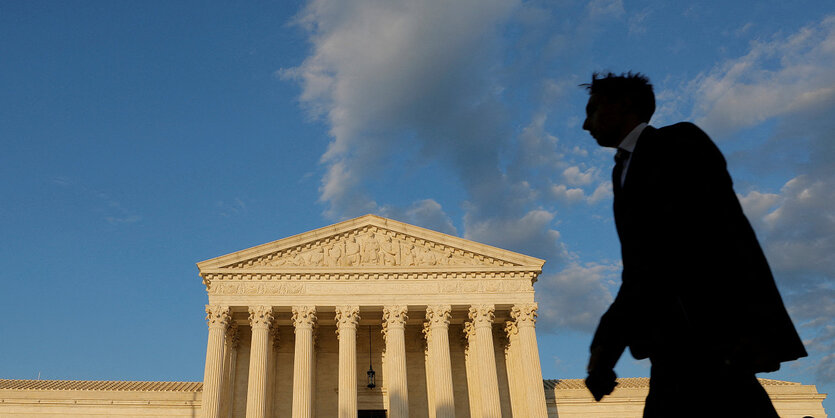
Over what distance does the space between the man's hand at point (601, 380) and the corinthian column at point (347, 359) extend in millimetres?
24949

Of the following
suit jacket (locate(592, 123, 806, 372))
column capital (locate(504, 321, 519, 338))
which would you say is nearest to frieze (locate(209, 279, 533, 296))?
column capital (locate(504, 321, 519, 338))

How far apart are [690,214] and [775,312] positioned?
1.61 feet

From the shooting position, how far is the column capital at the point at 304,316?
28578 millimetres

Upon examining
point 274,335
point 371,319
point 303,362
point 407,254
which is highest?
point 407,254

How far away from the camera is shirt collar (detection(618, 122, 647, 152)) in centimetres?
318

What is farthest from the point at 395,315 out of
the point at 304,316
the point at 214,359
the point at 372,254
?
the point at 214,359

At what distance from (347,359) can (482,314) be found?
645cm

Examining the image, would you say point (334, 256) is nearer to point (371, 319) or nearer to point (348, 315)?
point (348, 315)

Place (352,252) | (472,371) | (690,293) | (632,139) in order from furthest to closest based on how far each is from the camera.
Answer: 1. (472,371)
2. (352,252)
3. (632,139)
4. (690,293)

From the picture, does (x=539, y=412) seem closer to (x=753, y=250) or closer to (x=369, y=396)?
(x=369, y=396)

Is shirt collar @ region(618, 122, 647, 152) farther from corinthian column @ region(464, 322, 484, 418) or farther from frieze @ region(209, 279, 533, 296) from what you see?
frieze @ region(209, 279, 533, 296)

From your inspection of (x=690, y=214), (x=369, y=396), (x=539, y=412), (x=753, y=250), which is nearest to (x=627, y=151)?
(x=690, y=214)

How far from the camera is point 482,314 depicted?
95.7 feet

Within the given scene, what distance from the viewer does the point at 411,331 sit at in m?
32.5
